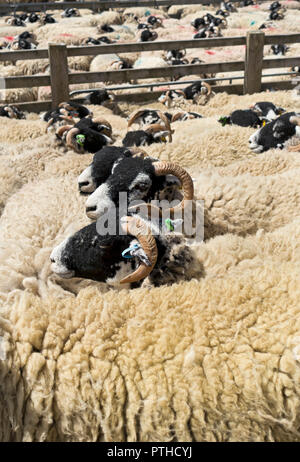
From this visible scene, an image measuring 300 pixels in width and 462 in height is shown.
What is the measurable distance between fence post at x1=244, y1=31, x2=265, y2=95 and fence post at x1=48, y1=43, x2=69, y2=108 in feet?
8.91

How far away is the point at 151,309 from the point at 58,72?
480 centimetres

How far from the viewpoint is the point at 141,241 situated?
2.00 metres

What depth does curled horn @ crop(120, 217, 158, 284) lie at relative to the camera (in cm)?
199

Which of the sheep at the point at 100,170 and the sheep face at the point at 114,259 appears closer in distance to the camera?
the sheep face at the point at 114,259

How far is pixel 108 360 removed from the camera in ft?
5.43

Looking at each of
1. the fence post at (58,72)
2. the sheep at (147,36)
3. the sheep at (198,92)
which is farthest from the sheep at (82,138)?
the sheep at (147,36)

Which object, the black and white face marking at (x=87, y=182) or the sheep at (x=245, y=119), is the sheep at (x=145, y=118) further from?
the black and white face marking at (x=87, y=182)

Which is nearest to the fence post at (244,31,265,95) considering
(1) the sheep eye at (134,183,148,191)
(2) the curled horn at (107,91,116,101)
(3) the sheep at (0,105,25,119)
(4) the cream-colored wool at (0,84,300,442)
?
(2) the curled horn at (107,91,116,101)

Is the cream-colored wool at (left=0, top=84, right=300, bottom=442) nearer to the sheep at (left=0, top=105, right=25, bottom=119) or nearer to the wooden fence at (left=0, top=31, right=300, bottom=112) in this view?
the sheep at (left=0, top=105, right=25, bottom=119)

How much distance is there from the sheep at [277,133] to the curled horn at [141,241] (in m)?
2.26

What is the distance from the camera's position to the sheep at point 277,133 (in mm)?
3885

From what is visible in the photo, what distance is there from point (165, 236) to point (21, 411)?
99 cm

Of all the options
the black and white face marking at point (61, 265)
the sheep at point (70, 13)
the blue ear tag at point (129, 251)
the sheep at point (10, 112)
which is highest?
the sheep at point (70, 13)
